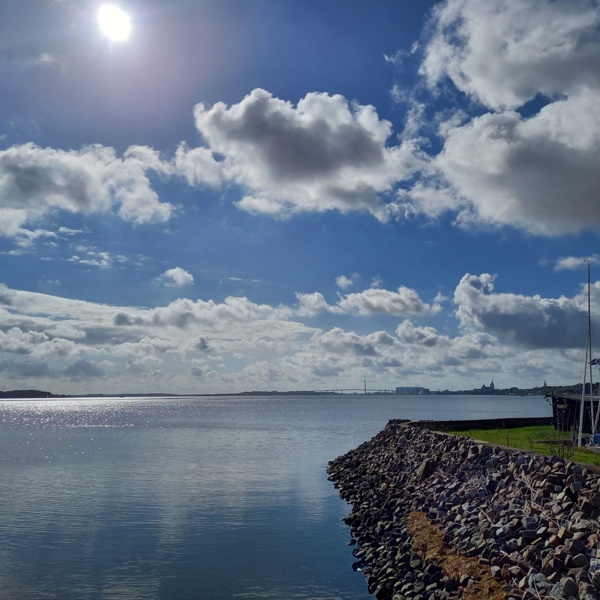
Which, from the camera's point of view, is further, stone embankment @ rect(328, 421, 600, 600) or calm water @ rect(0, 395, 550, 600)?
calm water @ rect(0, 395, 550, 600)

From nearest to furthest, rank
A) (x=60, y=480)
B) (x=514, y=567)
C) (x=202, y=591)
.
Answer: (x=514, y=567) < (x=202, y=591) < (x=60, y=480)

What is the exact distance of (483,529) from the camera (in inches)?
763

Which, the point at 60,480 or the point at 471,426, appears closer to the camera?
the point at 60,480

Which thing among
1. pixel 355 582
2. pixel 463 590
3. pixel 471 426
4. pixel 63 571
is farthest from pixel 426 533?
pixel 471 426

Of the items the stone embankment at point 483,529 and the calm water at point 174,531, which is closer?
the stone embankment at point 483,529

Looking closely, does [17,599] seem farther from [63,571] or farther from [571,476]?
[571,476]

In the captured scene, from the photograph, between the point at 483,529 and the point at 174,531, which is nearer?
the point at 483,529

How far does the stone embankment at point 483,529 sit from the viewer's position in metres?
15.5

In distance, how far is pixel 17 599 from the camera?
766 inches

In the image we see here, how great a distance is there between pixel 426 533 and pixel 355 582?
313 centimetres

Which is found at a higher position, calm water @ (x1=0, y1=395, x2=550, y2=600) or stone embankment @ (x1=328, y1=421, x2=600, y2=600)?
stone embankment @ (x1=328, y1=421, x2=600, y2=600)

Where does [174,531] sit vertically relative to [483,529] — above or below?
below

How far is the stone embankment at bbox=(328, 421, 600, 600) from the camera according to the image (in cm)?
1553

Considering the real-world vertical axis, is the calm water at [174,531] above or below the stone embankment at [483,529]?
below
